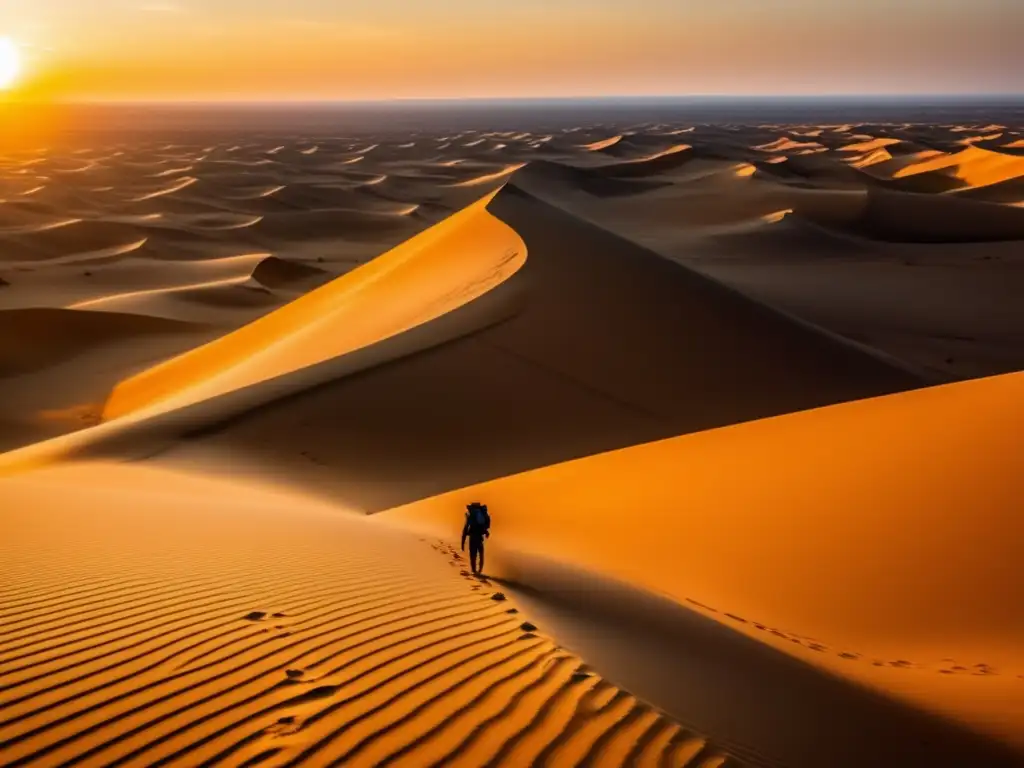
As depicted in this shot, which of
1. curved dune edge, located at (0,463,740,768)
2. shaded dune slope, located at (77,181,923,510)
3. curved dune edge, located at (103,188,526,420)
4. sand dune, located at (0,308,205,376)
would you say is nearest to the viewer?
curved dune edge, located at (0,463,740,768)

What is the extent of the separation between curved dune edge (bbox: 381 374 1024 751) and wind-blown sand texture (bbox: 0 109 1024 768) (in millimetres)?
33

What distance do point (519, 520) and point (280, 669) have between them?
5043 millimetres

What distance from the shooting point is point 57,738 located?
3119 millimetres

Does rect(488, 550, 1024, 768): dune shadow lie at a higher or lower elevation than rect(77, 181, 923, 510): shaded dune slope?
higher

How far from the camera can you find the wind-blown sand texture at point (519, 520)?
11.9 ft

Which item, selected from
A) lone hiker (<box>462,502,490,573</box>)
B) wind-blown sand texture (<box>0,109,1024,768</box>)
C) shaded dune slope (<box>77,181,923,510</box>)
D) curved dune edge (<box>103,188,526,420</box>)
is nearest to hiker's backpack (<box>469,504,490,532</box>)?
lone hiker (<box>462,502,490,573</box>)

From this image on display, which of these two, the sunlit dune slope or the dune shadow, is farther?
the sunlit dune slope

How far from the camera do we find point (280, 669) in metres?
3.80

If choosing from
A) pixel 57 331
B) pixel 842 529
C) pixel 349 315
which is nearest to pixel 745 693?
pixel 842 529

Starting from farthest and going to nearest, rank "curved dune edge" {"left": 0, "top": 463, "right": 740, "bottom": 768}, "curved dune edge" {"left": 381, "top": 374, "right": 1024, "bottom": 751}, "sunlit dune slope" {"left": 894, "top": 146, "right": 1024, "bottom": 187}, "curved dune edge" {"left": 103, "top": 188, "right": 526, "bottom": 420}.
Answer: "sunlit dune slope" {"left": 894, "top": 146, "right": 1024, "bottom": 187}, "curved dune edge" {"left": 103, "top": 188, "right": 526, "bottom": 420}, "curved dune edge" {"left": 381, "top": 374, "right": 1024, "bottom": 751}, "curved dune edge" {"left": 0, "top": 463, "right": 740, "bottom": 768}

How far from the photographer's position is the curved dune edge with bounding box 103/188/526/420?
14961mm

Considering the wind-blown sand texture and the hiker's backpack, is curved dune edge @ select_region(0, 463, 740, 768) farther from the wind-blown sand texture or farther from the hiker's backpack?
the hiker's backpack

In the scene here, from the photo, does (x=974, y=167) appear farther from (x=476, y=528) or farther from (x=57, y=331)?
(x=476, y=528)

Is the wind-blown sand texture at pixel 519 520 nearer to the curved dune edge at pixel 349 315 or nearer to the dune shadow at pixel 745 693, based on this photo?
the dune shadow at pixel 745 693
